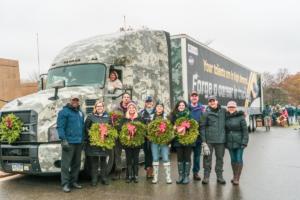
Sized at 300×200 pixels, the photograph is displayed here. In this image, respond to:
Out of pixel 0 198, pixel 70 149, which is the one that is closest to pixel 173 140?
pixel 70 149

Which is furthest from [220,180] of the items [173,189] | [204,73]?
[204,73]

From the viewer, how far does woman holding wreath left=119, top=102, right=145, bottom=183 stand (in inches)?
349

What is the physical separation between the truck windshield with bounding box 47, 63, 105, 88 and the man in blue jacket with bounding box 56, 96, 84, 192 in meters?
1.50

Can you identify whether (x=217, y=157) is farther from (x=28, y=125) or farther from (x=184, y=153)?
(x=28, y=125)

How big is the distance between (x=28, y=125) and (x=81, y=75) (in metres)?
2.15

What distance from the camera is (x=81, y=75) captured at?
10305mm

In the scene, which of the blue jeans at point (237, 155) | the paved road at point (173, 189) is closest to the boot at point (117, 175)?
the paved road at point (173, 189)

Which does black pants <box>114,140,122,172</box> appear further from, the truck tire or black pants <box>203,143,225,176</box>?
black pants <box>203,143,225,176</box>

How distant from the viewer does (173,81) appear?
42.0 feet

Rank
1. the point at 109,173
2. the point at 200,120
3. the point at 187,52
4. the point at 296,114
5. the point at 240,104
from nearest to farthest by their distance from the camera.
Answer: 1. the point at 200,120
2. the point at 109,173
3. the point at 187,52
4. the point at 240,104
5. the point at 296,114

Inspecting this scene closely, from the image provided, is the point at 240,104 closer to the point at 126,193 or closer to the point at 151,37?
the point at 151,37

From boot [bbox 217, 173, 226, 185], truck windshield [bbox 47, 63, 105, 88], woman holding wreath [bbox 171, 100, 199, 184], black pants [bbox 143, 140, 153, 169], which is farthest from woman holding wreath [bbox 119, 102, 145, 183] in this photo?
boot [bbox 217, 173, 226, 185]

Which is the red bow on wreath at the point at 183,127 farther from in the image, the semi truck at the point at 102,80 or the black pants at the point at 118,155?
the semi truck at the point at 102,80

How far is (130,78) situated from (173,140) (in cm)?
252
